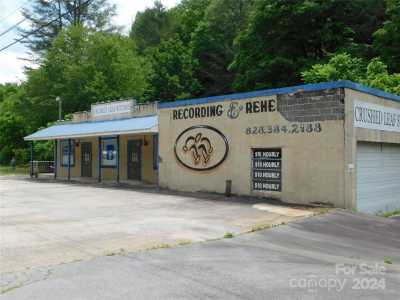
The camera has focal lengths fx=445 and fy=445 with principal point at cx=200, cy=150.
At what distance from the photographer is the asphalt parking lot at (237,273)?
19.1ft

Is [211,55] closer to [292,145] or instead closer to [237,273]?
[292,145]

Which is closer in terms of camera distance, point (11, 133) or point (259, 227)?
point (259, 227)

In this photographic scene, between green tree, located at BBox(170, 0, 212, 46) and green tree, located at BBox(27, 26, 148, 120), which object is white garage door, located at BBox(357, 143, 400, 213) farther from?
green tree, located at BBox(170, 0, 212, 46)

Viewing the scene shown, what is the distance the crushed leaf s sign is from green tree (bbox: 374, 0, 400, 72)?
2037cm

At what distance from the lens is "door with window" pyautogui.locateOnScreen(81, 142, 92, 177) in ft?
90.5

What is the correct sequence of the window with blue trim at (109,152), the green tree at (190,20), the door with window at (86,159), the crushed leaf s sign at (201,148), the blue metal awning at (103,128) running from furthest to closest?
the green tree at (190,20) → the door with window at (86,159) → the window with blue trim at (109,152) → the blue metal awning at (103,128) → the crushed leaf s sign at (201,148)

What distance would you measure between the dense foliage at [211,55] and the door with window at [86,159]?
378 inches

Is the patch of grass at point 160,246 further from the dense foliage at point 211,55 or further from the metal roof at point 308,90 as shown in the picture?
the dense foliage at point 211,55

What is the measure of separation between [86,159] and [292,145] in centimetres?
→ 1649

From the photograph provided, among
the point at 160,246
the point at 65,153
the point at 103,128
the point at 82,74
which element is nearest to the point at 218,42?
the point at 82,74

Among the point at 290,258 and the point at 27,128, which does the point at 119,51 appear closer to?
the point at 27,128

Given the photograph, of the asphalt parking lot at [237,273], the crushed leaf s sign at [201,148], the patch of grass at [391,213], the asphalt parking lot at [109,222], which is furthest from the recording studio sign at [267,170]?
the asphalt parking lot at [237,273]

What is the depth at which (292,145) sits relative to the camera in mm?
15023

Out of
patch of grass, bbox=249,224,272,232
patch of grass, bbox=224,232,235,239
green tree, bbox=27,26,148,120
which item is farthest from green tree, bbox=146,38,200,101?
patch of grass, bbox=224,232,235,239
